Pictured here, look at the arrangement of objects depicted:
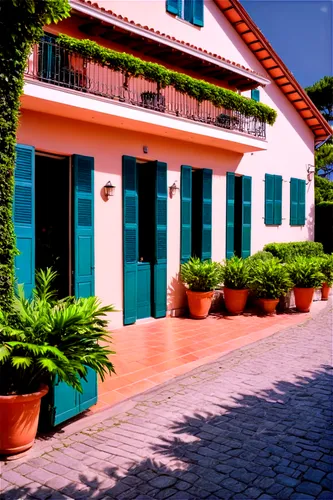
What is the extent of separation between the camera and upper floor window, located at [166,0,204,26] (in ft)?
35.3

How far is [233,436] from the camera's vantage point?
4.35 m

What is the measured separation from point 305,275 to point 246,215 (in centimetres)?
245

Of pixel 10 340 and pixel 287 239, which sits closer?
pixel 10 340

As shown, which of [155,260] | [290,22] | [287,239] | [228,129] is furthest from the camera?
[287,239]

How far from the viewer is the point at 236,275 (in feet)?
33.8

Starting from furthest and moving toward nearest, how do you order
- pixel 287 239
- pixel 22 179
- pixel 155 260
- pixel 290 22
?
1. pixel 287 239
2. pixel 155 260
3. pixel 290 22
4. pixel 22 179

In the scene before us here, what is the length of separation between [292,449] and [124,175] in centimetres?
627

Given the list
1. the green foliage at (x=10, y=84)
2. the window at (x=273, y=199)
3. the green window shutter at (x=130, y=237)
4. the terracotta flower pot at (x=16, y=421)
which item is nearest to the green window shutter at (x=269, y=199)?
the window at (x=273, y=199)

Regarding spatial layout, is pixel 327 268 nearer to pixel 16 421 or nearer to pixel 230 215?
pixel 230 215

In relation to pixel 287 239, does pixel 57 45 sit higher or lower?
higher

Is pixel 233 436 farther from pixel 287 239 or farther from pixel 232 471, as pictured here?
pixel 287 239

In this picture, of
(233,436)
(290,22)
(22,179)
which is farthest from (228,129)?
(233,436)

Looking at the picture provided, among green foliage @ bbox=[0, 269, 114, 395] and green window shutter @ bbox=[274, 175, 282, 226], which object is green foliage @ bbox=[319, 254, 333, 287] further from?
green foliage @ bbox=[0, 269, 114, 395]

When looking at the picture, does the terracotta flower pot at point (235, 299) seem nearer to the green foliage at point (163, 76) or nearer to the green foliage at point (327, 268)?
the green foliage at point (327, 268)
